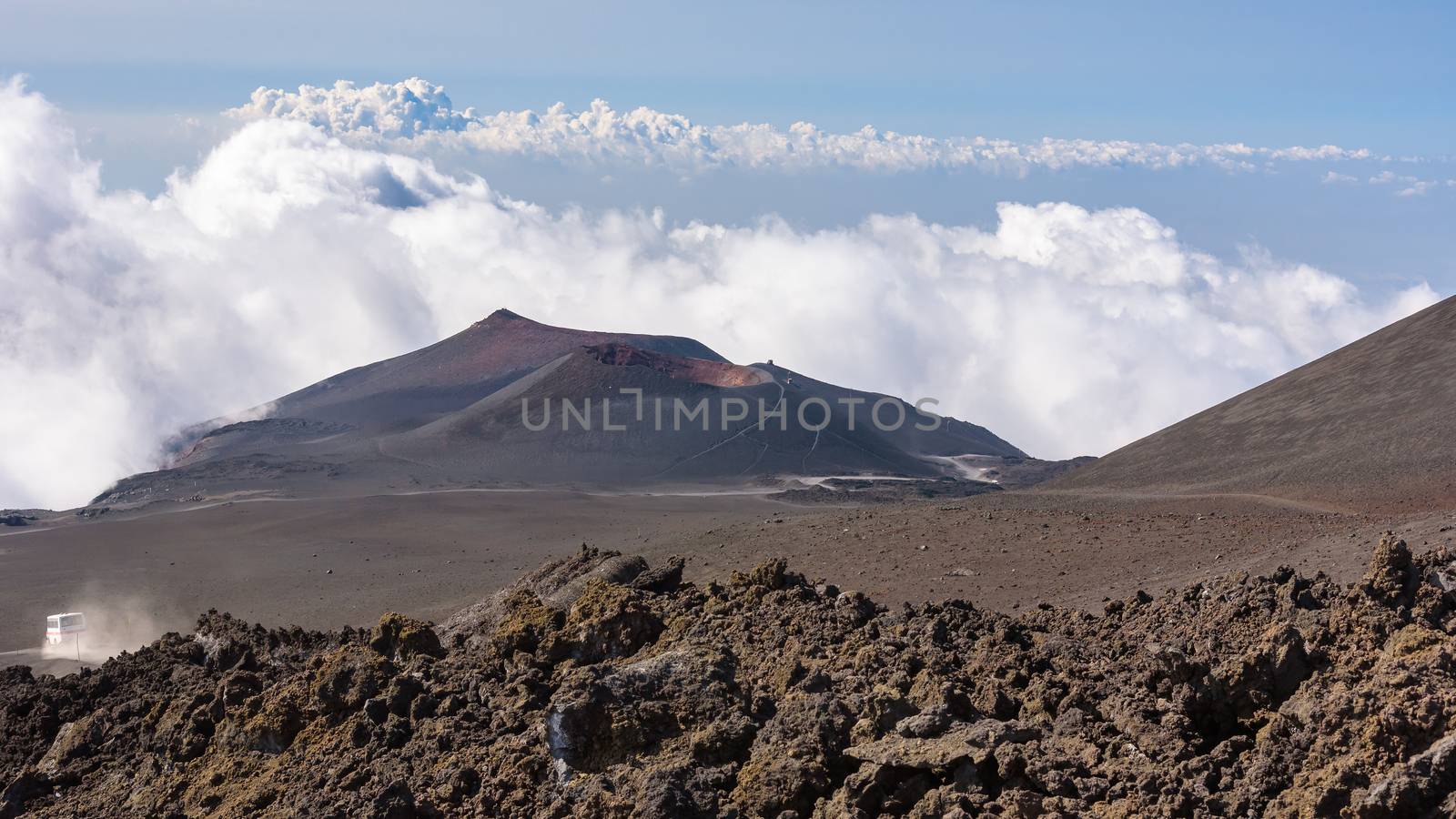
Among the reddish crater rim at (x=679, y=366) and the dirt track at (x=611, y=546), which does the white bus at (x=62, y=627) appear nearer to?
the dirt track at (x=611, y=546)

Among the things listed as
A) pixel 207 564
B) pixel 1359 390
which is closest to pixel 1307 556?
pixel 1359 390

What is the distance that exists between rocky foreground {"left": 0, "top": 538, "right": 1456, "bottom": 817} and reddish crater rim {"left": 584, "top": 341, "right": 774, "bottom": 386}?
5699cm

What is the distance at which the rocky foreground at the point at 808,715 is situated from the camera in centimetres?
583

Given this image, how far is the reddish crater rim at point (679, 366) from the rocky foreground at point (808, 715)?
5699cm

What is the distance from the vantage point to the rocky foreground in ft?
19.1

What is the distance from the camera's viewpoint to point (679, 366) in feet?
234

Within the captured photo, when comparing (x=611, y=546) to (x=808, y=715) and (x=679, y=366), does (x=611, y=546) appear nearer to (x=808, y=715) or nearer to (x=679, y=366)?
(x=808, y=715)

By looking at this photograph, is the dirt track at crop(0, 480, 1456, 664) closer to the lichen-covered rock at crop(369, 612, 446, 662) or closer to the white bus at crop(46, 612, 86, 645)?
Answer: the white bus at crop(46, 612, 86, 645)

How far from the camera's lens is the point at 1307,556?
15031mm

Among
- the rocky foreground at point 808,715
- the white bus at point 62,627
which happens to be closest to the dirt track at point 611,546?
the white bus at point 62,627

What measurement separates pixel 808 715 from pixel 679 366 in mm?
64573

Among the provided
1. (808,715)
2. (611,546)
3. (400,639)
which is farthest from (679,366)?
(808,715)

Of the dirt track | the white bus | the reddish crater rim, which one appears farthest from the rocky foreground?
the reddish crater rim

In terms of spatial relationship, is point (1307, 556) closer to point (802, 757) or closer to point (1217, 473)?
Result: point (802, 757)
